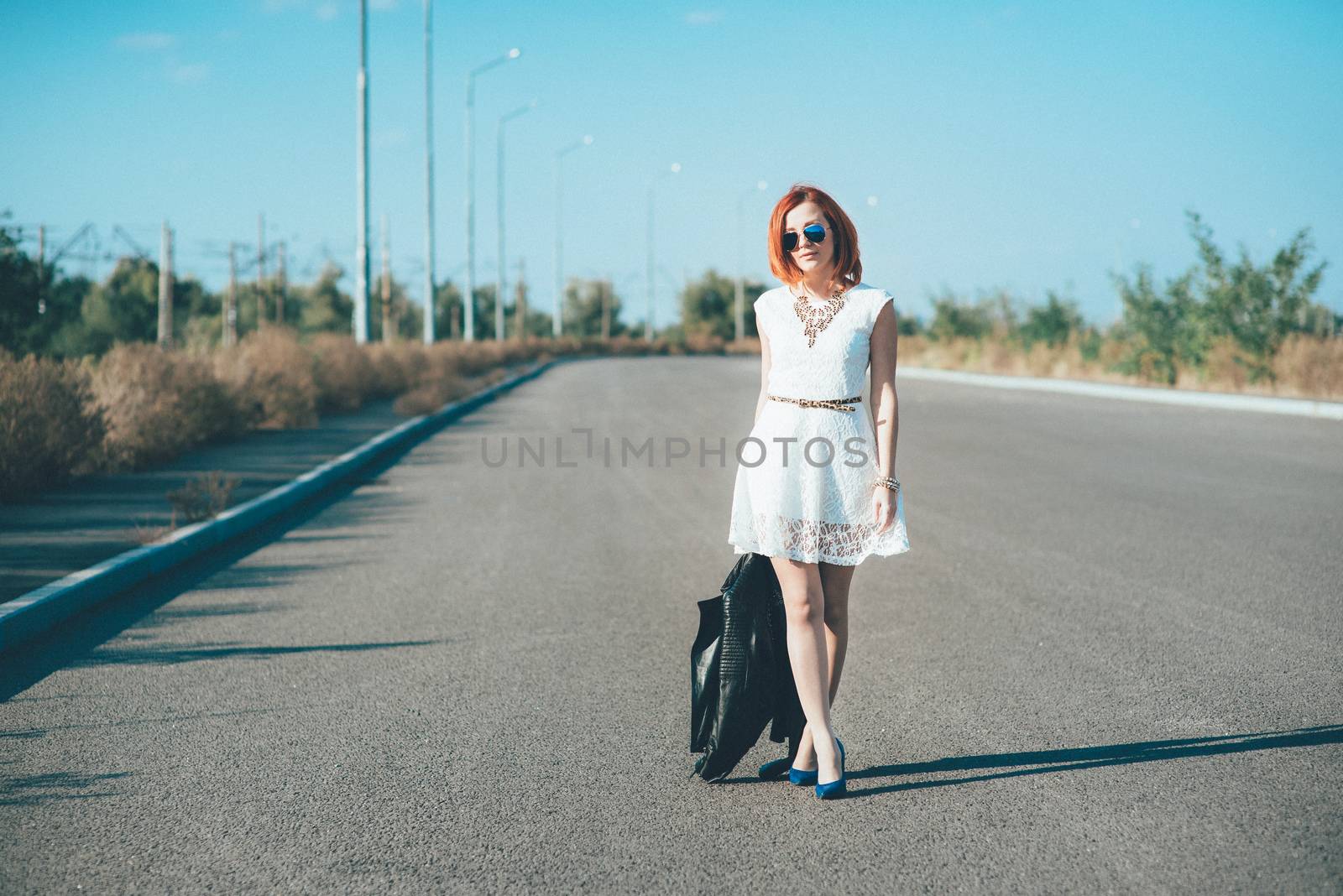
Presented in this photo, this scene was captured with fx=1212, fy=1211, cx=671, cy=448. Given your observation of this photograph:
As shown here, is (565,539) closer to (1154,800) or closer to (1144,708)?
(1144,708)

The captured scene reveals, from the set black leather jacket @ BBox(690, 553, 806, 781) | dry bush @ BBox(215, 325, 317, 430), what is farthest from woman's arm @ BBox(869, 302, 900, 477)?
dry bush @ BBox(215, 325, 317, 430)

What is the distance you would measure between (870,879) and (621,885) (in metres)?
0.66

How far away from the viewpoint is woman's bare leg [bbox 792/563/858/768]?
3822mm

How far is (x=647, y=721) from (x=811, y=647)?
1042 millimetres

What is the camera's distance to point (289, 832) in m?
3.53

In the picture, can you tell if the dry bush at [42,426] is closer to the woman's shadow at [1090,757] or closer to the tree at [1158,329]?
the woman's shadow at [1090,757]

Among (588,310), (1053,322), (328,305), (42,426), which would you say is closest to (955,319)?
(1053,322)

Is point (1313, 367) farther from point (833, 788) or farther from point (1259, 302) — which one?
point (833, 788)

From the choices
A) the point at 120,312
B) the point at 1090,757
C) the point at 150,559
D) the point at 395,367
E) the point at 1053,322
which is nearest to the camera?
the point at 1090,757

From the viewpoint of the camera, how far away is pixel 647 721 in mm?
4535

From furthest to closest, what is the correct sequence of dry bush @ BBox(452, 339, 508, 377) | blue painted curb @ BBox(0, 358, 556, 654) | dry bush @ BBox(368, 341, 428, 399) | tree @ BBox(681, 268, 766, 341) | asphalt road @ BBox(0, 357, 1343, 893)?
tree @ BBox(681, 268, 766, 341), dry bush @ BBox(452, 339, 508, 377), dry bush @ BBox(368, 341, 428, 399), blue painted curb @ BBox(0, 358, 556, 654), asphalt road @ BBox(0, 357, 1343, 893)

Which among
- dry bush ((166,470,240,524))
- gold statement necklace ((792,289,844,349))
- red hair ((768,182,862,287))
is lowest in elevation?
dry bush ((166,470,240,524))

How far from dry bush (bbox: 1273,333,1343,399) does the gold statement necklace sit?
67.2 feet

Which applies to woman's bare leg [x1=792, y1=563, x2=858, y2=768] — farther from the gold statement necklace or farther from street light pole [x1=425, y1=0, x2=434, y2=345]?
street light pole [x1=425, y1=0, x2=434, y2=345]
